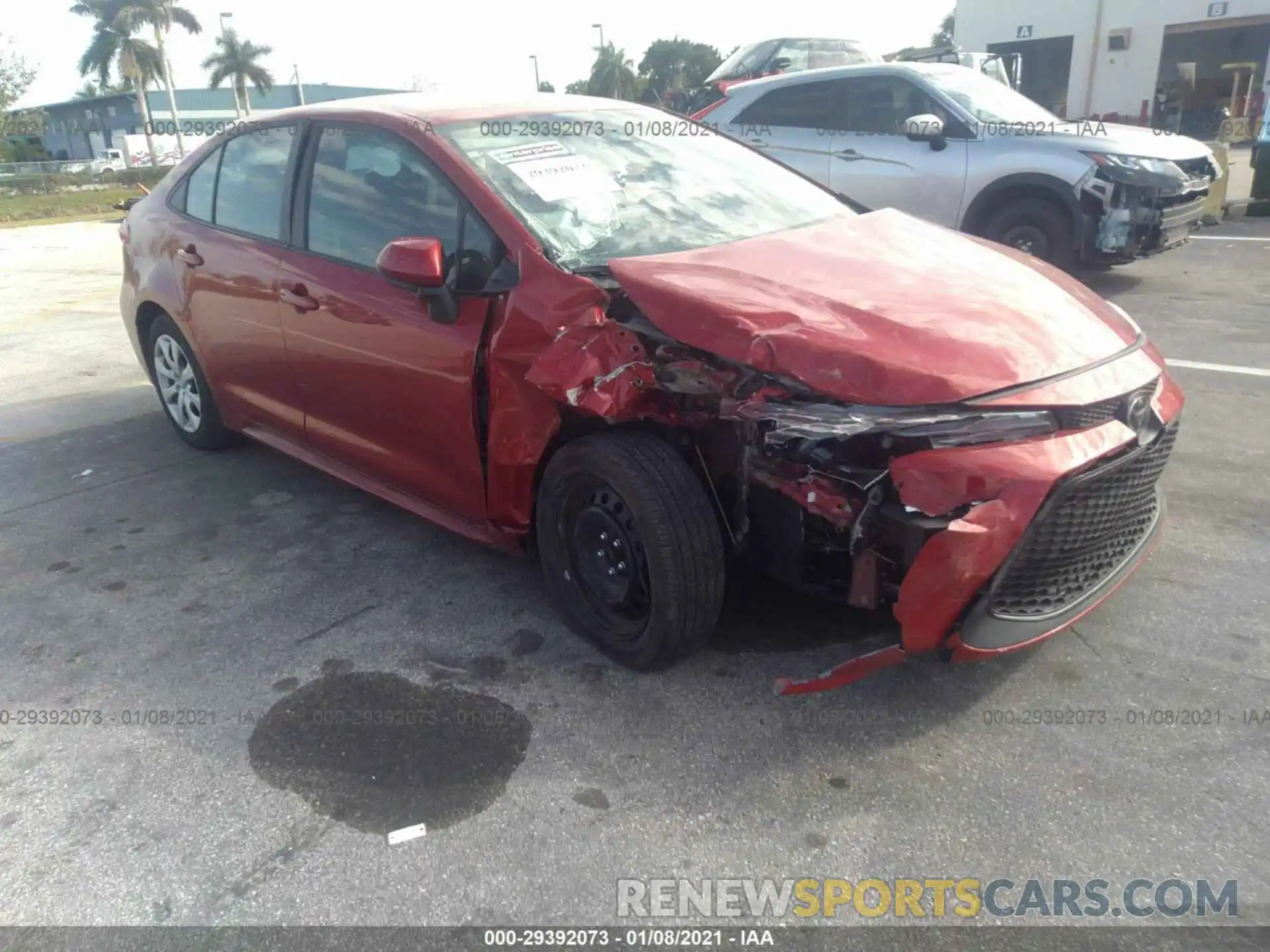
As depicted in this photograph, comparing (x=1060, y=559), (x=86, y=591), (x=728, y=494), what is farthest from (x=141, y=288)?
(x=1060, y=559)

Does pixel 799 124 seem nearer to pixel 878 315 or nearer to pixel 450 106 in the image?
pixel 450 106

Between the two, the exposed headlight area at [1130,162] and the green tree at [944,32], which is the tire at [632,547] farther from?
the green tree at [944,32]

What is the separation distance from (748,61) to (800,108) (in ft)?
16.0

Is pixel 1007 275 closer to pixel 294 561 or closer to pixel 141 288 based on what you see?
pixel 294 561

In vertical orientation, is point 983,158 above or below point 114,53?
below

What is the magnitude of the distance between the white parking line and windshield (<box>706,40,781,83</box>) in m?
8.24

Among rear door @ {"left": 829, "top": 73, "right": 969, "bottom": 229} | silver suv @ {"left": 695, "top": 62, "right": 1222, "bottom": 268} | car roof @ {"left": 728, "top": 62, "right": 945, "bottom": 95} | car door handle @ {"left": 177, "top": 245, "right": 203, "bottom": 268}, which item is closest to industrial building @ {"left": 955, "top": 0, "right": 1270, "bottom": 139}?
car roof @ {"left": 728, "top": 62, "right": 945, "bottom": 95}

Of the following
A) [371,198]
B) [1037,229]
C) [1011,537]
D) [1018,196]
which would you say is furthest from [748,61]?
[1011,537]

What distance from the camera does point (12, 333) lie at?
866 cm

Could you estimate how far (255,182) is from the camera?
13.6 feet

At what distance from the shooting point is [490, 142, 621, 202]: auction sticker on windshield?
3.23 meters

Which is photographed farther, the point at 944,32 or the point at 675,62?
the point at 675,62

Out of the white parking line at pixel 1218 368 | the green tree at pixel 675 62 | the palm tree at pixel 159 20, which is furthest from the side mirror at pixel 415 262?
the green tree at pixel 675 62

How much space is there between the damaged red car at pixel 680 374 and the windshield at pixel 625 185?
15mm
